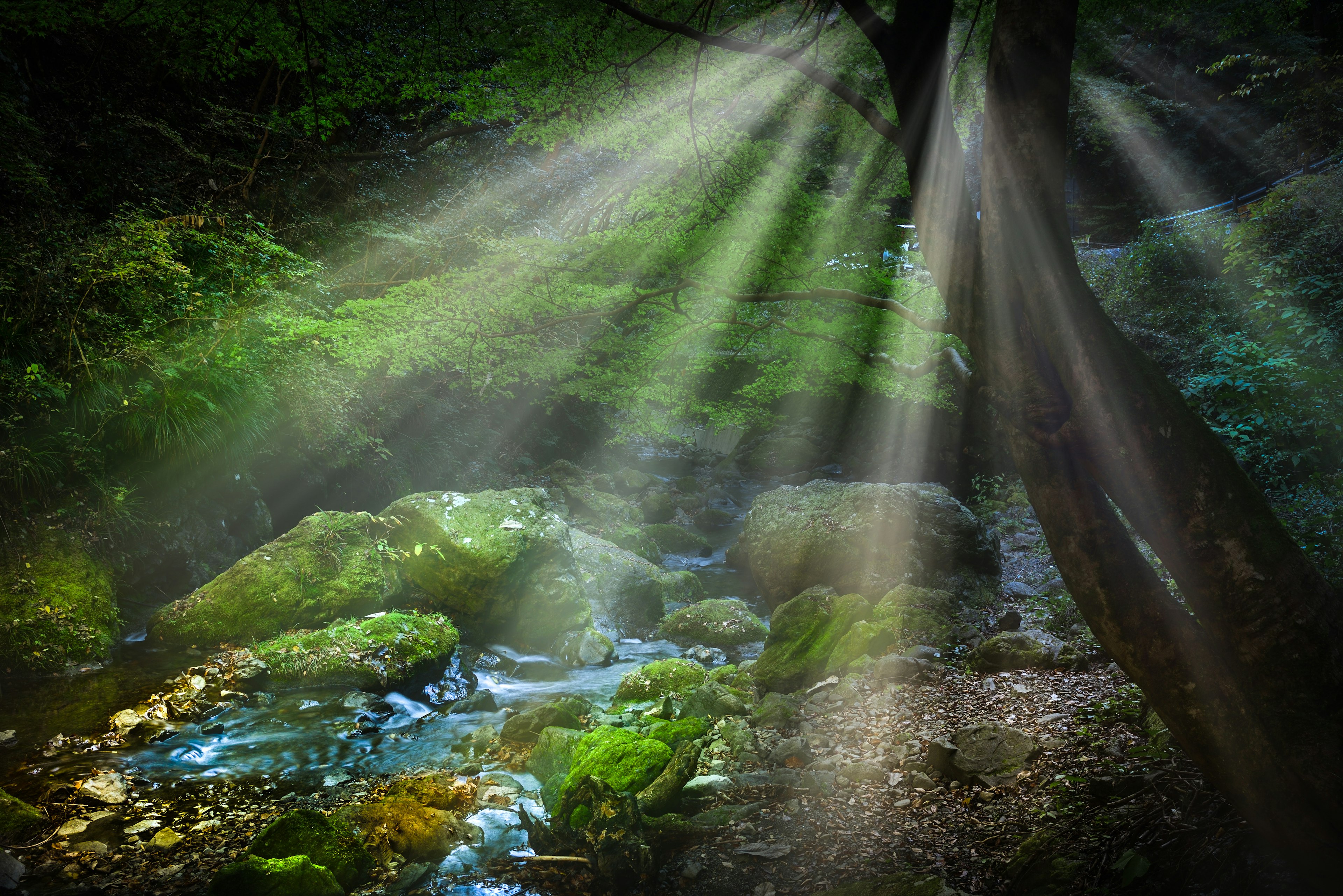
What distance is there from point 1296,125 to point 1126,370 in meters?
15.4

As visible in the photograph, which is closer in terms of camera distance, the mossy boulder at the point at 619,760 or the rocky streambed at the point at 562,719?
the rocky streambed at the point at 562,719

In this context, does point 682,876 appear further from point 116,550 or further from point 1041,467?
point 116,550

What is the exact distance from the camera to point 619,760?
14.8 ft

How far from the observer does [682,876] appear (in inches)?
138

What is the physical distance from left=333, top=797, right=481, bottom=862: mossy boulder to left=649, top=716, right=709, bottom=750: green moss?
1.65 meters

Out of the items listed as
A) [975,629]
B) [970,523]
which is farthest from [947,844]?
[970,523]

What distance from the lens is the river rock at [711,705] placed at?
19.5 feet

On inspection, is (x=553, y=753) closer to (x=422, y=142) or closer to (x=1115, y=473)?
(x=1115, y=473)

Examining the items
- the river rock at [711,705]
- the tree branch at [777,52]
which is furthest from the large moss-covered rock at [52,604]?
the tree branch at [777,52]

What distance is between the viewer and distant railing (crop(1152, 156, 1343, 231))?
1009 cm

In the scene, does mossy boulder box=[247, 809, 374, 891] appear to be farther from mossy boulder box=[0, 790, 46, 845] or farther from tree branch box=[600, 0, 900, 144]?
tree branch box=[600, 0, 900, 144]

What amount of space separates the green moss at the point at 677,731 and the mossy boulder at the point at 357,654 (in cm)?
357

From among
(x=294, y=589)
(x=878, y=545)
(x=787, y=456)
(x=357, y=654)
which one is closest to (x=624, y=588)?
(x=878, y=545)

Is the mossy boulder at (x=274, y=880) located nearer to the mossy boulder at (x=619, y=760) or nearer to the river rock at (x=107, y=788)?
the mossy boulder at (x=619, y=760)
